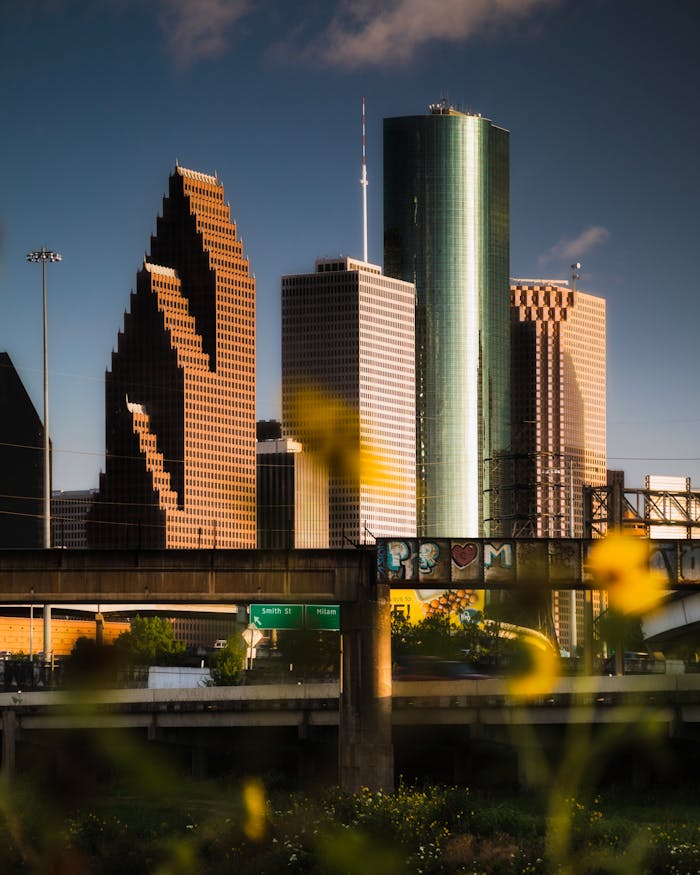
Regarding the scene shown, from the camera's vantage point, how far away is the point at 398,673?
119062 millimetres

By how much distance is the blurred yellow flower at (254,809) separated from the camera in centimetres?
7356

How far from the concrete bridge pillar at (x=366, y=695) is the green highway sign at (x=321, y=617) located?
35818mm

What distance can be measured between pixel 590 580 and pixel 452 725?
14098 millimetres

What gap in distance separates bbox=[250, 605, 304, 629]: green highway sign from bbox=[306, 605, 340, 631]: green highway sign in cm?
57

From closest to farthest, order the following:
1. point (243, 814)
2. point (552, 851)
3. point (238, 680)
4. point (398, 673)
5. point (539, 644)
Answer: point (552, 851), point (243, 814), point (398, 673), point (238, 680), point (539, 644)

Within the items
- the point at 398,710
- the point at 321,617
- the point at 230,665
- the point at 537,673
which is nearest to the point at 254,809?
the point at 398,710

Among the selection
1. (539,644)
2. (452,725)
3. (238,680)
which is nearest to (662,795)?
(452,725)

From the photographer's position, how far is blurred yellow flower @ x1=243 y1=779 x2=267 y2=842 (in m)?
73.6

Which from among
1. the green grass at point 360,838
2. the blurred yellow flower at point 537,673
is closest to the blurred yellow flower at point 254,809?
the green grass at point 360,838

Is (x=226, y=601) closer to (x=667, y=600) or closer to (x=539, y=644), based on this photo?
(x=667, y=600)

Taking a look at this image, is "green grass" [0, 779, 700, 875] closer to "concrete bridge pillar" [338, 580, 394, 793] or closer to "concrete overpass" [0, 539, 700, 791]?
"concrete bridge pillar" [338, 580, 394, 793]

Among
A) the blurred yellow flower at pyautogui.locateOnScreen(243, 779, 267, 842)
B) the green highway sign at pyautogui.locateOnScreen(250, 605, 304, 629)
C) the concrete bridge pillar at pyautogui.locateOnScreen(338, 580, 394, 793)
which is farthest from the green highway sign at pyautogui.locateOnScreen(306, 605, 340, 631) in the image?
the concrete bridge pillar at pyautogui.locateOnScreen(338, 580, 394, 793)

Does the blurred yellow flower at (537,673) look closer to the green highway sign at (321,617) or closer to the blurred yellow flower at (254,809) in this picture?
the green highway sign at (321,617)

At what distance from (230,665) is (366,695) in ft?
240
